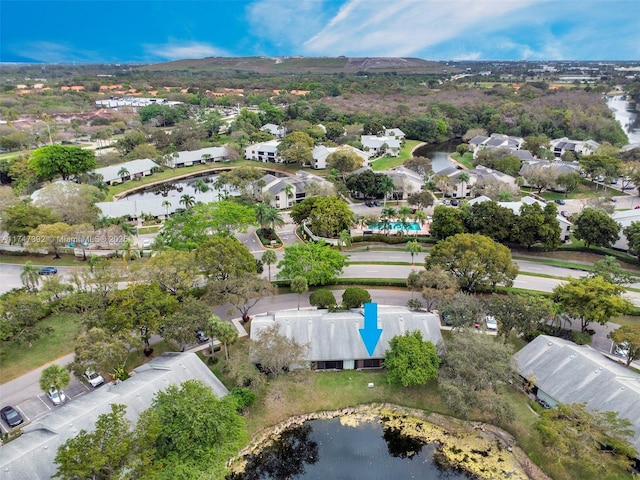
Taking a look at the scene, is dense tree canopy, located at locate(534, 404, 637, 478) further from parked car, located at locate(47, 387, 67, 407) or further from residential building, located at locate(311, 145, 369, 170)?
residential building, located at locate(311, 145, 369, 170)

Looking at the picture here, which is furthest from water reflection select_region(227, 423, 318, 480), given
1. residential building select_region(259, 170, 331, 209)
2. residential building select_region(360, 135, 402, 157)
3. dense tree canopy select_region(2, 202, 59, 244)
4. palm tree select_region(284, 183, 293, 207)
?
residential building select_region(360, 135, 402, 157)

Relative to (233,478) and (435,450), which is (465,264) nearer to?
(435,450)

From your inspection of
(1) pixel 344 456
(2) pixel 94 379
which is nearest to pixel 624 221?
(1) pixel 344 456

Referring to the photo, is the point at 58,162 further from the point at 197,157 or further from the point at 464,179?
the point at 464,179

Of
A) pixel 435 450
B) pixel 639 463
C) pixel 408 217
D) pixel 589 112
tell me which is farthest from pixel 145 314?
pixel 589 112

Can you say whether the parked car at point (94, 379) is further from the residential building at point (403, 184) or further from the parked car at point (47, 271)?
the residential building at point (403, 184)
